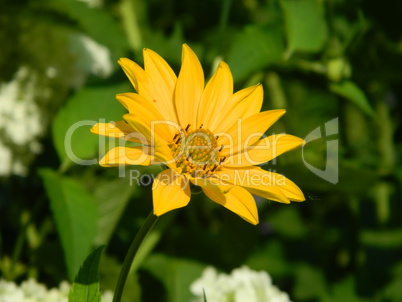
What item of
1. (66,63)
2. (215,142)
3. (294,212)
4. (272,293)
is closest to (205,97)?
(215,142)

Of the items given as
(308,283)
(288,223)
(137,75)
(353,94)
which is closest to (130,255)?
(137,75)

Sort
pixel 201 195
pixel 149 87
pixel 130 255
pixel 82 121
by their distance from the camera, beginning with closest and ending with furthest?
pixel 130 255 < pixel 149 87 < pixel 82 121 < pixel 201 195

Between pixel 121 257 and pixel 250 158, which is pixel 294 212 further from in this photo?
pixel 250 158

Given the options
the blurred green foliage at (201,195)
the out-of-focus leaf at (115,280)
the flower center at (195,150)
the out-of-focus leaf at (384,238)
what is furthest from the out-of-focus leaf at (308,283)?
the flower center at (195,150)

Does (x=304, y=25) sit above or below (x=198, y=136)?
above

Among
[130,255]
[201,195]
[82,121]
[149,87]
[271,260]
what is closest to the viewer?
[130,255]

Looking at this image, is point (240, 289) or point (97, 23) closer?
point (240, 289)

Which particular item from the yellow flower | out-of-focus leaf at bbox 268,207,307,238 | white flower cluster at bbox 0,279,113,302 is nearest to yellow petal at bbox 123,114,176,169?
the yellow flower

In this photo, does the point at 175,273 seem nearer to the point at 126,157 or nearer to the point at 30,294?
the point at 30,294
